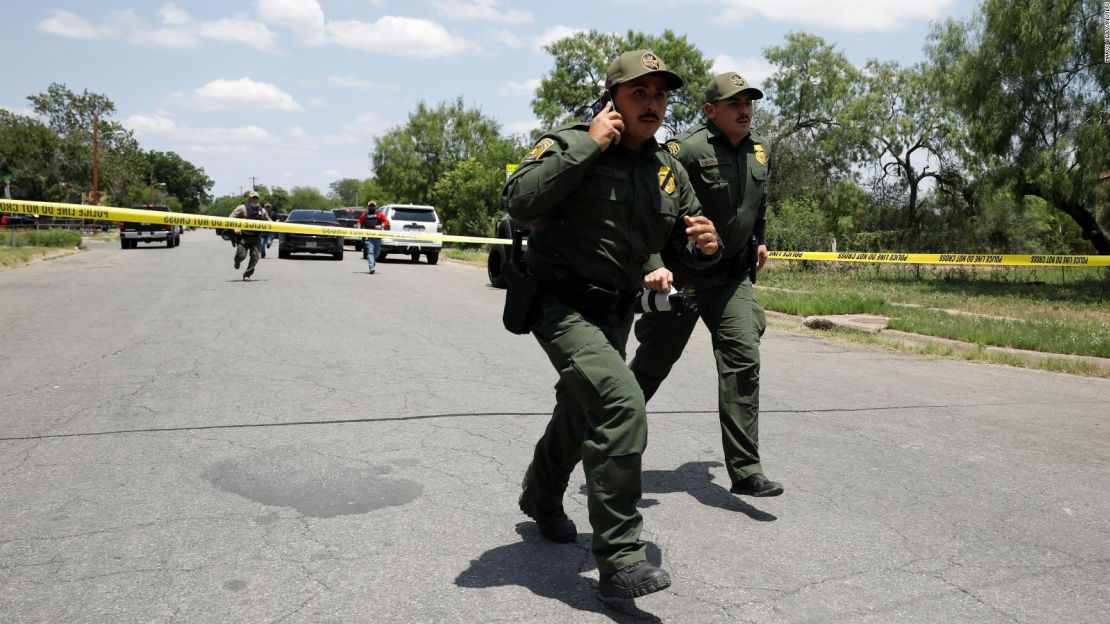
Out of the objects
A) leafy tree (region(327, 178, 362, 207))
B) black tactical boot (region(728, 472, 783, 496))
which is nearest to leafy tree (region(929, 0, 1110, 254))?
black tactical boot (region(728, 472, 783, 496))

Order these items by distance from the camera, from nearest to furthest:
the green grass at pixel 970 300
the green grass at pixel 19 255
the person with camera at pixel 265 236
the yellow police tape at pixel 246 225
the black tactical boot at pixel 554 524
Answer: the black tactical boot at pixel 554 524 → the yellow police tape at pixel 246 225 → the green grass at pixel 970 300 → the person with camera at pixel 265 236 → the green grass at pixel 19 255

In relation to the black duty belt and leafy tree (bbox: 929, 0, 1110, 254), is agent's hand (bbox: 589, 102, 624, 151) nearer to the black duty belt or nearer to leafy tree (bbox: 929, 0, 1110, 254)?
the black duty belt

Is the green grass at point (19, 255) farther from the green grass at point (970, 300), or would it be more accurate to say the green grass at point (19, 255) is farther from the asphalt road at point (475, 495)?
the green grass at point (970, 300)

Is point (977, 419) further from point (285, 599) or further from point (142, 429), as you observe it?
point (142, 429)

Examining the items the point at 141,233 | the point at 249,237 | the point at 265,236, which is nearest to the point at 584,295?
the point at 249,237

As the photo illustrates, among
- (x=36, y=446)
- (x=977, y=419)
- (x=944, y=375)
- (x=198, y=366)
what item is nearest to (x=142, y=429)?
(x=36, y=446)

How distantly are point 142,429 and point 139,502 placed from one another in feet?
4.91

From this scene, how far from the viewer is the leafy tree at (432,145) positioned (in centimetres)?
6800

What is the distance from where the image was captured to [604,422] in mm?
3074

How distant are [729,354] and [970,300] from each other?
1333 centimetres

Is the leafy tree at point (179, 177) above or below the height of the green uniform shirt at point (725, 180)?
above

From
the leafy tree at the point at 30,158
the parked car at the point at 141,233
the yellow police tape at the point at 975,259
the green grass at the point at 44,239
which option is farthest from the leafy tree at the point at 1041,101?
the leafy tree at the point at 30,158

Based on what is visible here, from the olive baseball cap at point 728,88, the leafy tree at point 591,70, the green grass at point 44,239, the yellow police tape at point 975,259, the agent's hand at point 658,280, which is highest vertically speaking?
the leafy tree at point 591,70

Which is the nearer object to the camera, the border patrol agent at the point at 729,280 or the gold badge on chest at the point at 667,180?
the gold badge on chest at the point at 667,180
